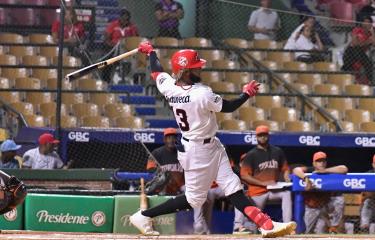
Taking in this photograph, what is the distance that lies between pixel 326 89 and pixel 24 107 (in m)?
4.19

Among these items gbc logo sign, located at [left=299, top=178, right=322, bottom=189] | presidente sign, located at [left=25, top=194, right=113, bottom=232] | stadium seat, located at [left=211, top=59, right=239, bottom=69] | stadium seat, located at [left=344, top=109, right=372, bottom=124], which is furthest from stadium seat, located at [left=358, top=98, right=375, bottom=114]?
presidente sign, located at [left=25, top=194, right=113, bottom=232]

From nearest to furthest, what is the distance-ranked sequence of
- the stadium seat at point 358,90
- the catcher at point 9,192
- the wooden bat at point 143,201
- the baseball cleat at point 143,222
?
the catcher at point 9,192 → the baseball cleat at point 143,222 → the wooden bat at point 143,201 → the stadium seat at point 358,90

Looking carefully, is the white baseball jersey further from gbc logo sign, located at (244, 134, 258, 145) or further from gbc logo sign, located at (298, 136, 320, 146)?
gbc logo sign, located at (298, 136, 320, 146)

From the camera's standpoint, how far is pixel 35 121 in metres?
14.8

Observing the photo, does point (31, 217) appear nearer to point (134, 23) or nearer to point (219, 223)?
point (219, 223)

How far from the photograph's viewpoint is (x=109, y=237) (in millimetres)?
10031

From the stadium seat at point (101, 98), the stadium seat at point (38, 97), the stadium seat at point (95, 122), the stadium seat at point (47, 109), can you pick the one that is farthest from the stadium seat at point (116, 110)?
the stadium seat at point (38, 97)

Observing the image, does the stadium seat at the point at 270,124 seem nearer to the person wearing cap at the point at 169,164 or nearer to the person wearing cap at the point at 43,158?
the person wearing cap at the point at 169,164

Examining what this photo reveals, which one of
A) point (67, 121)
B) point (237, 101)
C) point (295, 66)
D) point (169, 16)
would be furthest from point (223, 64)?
point (237, 101)

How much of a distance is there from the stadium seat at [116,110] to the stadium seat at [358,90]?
10.5ft

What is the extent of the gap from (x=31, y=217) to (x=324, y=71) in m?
6.10

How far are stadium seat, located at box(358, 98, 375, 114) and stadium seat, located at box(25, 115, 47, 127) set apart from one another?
4.20 m

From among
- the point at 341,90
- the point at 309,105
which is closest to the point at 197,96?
the point at 309,105

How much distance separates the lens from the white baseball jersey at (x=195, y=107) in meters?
9.79
